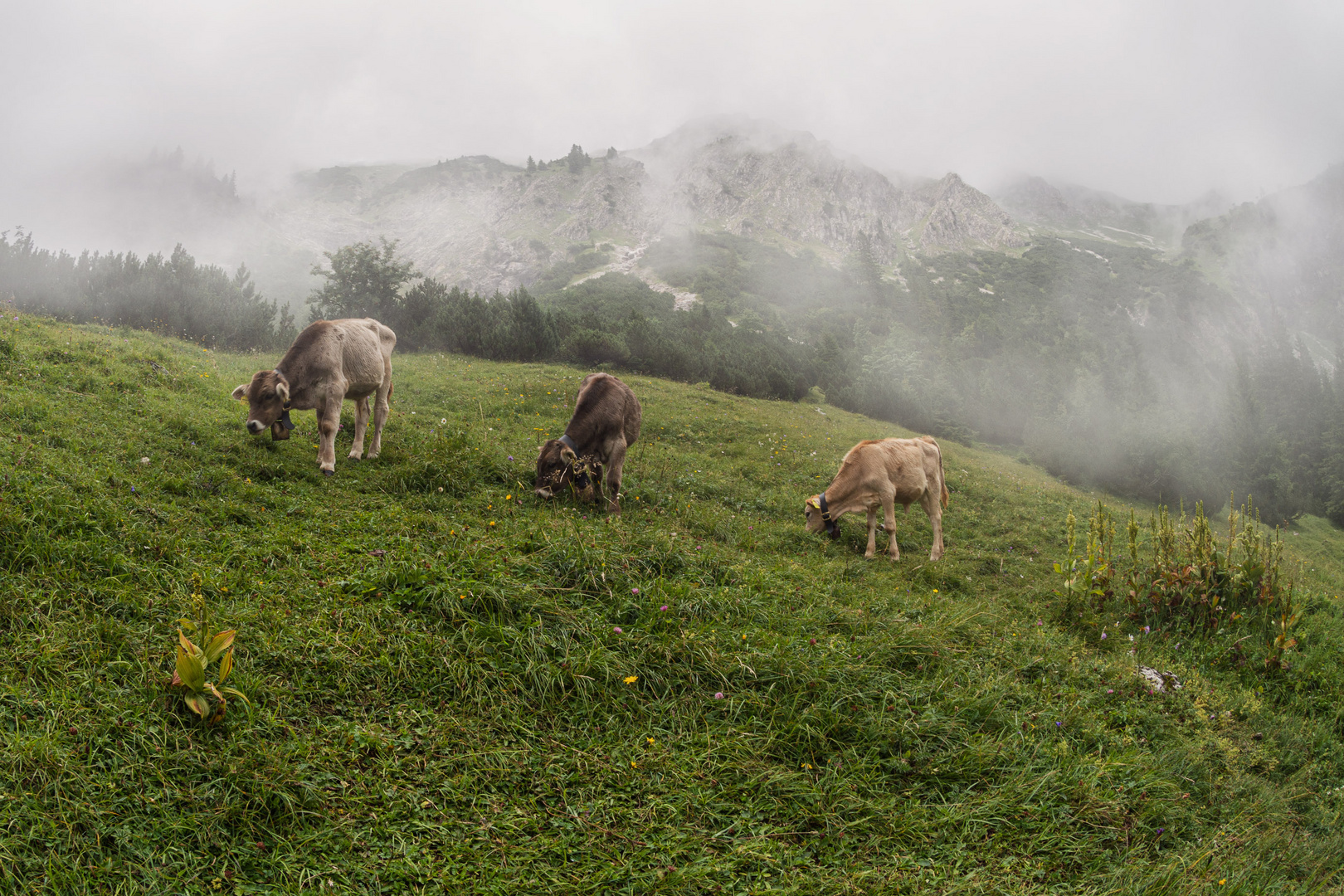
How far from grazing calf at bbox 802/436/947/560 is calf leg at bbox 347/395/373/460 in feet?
26.3

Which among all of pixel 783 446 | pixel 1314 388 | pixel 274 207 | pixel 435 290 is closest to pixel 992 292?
pixel 1314 388

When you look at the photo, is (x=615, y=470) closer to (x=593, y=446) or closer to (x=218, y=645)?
(x=593, y=446)

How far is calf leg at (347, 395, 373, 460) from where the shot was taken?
33.5 feet

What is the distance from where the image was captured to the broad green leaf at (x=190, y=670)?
3.80m

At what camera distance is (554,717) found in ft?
15.0

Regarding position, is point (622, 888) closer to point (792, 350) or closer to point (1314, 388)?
point (792, 350)

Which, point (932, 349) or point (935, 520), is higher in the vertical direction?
point (932, 349)

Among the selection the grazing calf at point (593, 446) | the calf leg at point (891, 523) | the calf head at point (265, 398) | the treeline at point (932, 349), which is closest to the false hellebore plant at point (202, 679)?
the grazing calf at point (593, 446)

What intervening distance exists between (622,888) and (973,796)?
8.78 feet

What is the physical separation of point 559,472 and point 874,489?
19.1 feet

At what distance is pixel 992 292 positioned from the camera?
13738 cm

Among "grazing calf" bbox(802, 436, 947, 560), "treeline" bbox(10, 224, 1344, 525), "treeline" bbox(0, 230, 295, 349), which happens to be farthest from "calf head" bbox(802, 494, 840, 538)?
"treeline" bbox(0, 230, 295, 349)

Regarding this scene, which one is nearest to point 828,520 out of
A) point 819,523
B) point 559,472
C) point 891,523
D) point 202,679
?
point 819,523

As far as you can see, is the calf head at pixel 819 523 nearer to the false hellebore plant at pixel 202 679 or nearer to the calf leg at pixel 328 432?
the calf leg at pixel 328 432
